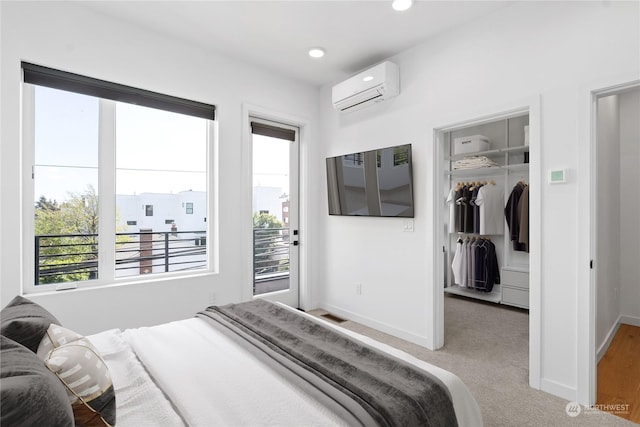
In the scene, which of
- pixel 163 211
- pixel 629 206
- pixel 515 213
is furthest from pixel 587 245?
pixel 163 211

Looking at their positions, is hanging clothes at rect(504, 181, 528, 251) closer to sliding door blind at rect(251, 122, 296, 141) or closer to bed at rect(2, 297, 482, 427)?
sliding door blind at rect(251, 122, 296, 141)

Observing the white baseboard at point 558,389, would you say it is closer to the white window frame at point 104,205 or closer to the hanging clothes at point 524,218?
the hanging clothes at point 524,218

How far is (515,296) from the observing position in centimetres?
405

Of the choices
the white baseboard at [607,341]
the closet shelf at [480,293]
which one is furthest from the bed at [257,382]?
the closet shelf at [480,293]

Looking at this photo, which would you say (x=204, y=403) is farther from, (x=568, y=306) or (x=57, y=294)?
(x=568, y=306)

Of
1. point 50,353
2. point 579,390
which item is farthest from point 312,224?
point 50,353

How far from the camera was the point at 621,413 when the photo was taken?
1.99 metres

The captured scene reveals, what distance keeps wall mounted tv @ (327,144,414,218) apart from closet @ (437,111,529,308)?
126cm

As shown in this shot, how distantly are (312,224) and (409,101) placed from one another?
1794 millimetres

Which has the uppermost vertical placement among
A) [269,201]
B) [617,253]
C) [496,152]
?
[496,152]

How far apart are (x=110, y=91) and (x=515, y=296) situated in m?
4.82

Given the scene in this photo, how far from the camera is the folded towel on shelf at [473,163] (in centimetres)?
425

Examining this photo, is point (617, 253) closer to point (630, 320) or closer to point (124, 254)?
point (630, 320)

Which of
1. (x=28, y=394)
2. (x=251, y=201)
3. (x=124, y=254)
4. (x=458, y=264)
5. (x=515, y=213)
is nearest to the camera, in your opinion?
(x=28, y=394)
